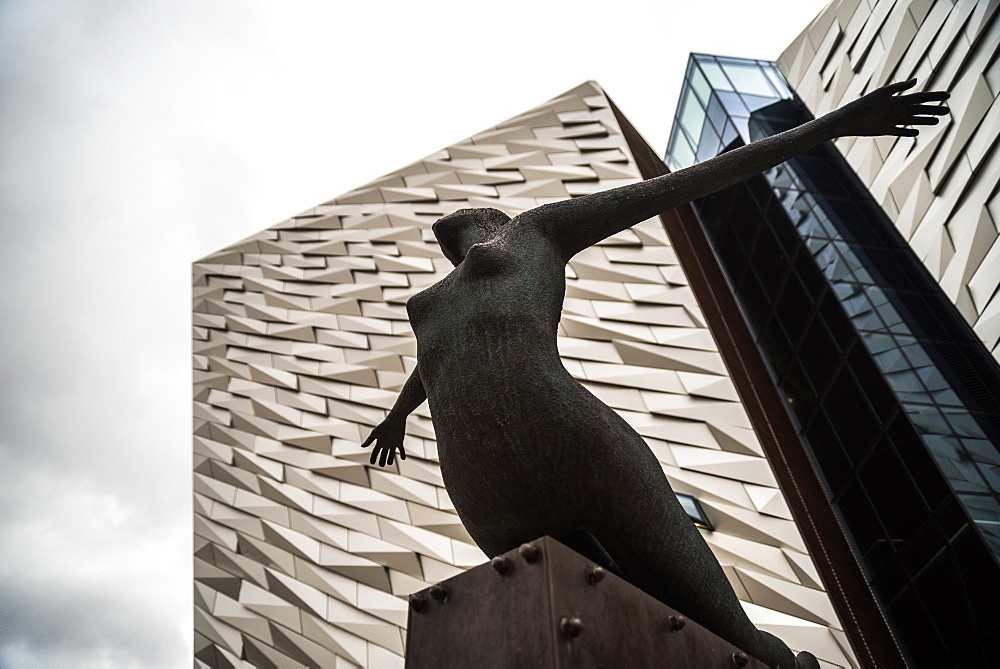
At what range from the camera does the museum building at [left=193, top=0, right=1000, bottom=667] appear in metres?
9.76

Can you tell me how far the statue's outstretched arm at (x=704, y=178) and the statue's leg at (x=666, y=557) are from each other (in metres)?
0.86

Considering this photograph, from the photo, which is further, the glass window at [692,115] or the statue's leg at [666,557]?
the glass window at [692,115]

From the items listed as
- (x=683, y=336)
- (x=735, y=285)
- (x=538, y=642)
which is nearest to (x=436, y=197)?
(x=683, y=336)

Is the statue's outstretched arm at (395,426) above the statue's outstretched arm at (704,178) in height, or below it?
below

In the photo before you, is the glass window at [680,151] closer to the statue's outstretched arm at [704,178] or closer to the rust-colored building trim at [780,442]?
Result: the rust-colored building trim at [780,442]

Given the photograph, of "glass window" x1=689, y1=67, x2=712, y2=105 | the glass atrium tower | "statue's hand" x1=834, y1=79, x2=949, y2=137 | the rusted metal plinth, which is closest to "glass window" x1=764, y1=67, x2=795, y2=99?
the glass atrium tower

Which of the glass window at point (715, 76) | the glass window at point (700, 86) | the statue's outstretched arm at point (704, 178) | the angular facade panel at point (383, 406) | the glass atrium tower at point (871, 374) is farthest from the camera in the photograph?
the glass window at point (700, 86)

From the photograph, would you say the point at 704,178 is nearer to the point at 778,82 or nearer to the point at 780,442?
the point at 780,442

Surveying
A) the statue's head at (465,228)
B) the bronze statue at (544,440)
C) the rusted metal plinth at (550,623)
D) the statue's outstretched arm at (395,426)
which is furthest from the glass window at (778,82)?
the rusted metal plinth at (550,623)

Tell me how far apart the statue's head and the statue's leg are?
109 centimetres

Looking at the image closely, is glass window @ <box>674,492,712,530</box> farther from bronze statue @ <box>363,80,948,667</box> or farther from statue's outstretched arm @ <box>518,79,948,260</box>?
statue's outstretched arm @ <box>518,79,948,260</box>

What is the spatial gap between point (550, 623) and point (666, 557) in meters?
0.52

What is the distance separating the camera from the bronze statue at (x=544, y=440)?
1788mm

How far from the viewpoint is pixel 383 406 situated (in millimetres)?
12250
